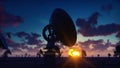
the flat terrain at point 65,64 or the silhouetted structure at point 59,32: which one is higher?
the silhouetted structure at point 59,32

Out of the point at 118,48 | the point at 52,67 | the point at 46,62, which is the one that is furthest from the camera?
the point at 118,48

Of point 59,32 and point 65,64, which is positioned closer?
point 65,64

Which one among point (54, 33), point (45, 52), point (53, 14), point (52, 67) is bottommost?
point (52, 67)

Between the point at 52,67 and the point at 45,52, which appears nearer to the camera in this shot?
the point at 52,67

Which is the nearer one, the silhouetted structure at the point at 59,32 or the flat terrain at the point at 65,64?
the flat terrain at the point at 65,64

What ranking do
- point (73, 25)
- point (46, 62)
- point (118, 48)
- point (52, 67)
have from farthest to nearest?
point (118, 48) → point (73, 25) → point (46, 62) → point (52, 67)

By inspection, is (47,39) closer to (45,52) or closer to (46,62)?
(45,52)

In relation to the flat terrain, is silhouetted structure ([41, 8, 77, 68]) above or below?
above

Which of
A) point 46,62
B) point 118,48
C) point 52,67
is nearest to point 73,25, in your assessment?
point 46,62

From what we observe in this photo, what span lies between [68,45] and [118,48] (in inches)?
1361

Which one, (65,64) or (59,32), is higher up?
(59,32)

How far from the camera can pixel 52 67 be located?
5756cm

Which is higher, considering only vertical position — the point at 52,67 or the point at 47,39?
the point at 47,39

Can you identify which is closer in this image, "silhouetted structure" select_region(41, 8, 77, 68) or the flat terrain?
the flat terrain
